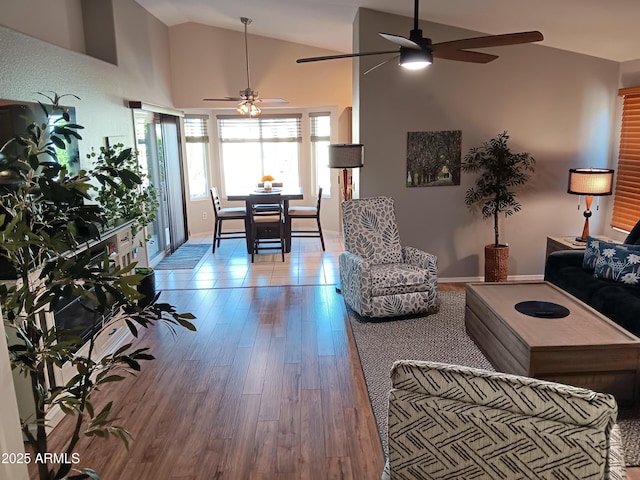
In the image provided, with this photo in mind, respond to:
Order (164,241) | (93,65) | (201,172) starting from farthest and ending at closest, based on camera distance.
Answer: (201,172) < (164,241) < (93,65)

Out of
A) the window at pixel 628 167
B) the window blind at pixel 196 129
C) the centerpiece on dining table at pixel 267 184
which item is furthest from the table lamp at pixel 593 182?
the window blind at pixel 196 129

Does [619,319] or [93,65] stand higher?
[93,65]

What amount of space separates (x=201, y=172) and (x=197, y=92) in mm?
1435

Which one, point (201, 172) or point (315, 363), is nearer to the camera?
point (315, 363)

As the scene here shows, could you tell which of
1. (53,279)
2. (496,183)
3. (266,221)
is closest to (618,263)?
(496,183)

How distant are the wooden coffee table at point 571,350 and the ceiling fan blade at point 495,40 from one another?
1708 mm

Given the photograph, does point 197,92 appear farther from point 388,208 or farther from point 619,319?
point 619,319

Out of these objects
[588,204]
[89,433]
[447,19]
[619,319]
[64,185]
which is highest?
[447,19]

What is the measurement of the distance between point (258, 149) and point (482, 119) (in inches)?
171

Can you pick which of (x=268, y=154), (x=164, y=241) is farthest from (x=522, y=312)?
(x=268, y=154)

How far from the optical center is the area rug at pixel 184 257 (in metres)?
6.46

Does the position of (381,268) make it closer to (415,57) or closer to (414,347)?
(414,347)

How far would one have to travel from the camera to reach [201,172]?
8430 mm

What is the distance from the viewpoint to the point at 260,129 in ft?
27.6
